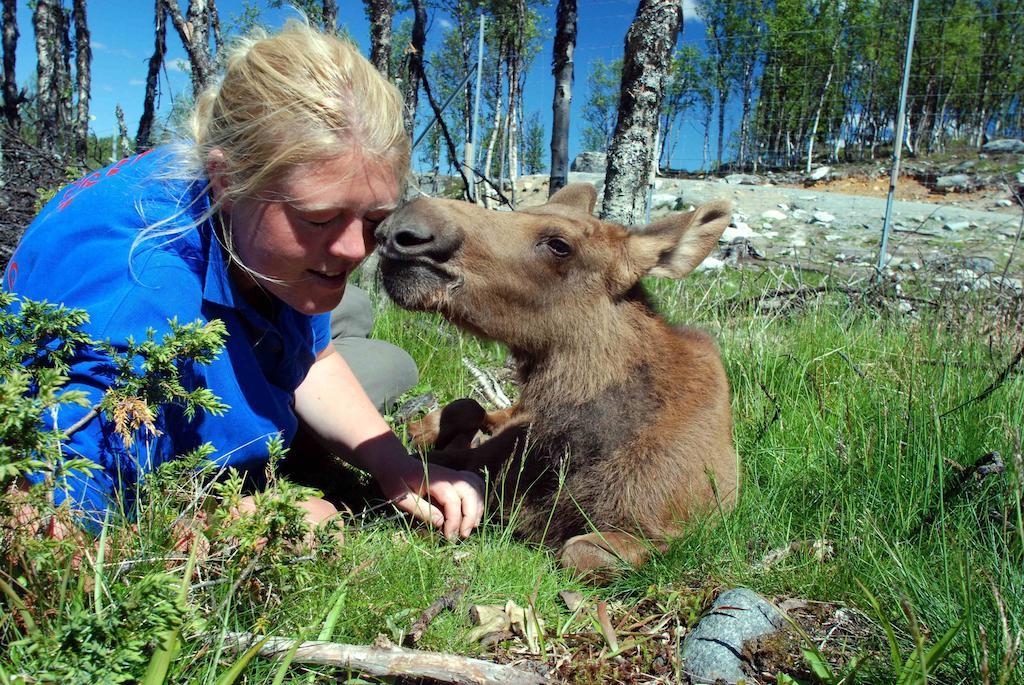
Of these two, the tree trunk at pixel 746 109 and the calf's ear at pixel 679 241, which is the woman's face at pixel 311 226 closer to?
the calf's ear at pixel 679 241

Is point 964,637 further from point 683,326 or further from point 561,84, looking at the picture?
point 561,84

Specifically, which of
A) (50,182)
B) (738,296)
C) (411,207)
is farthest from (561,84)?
(411,207)

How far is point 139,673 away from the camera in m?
1.90

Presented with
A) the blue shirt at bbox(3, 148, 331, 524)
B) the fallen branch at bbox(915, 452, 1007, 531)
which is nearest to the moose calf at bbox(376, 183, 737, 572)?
the blue shirt at bbox(3, 148, 331, 524)

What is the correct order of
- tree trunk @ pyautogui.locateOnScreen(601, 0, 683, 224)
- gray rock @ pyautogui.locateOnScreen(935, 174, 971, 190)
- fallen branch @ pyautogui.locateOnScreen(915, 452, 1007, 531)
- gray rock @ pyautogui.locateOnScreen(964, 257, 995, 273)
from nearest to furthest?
fallen branch @ pyautogui.locateOnScreen(915, 452, 1007, 531) < tree trunk @ pyautogui.locateOnScreen(601, 0, 683, 224) < gray rock @ pyautogui.locateOnScreen(964, 257, 995, 273) < gray rock @ pyautogui.locateOnScreen(935, 174, 971, 190)

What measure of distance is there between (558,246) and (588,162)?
3959cm

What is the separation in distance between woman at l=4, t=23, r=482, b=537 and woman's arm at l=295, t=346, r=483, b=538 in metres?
0.10

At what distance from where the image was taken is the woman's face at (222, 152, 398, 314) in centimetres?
285

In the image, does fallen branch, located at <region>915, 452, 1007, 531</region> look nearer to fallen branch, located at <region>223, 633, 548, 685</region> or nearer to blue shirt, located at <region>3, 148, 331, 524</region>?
fallen branch, located at <region>223, 633, 548, 685</region>

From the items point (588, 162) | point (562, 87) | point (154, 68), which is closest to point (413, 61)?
point (562, 87)

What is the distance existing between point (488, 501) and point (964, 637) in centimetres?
213

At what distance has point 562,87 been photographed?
9.95 m

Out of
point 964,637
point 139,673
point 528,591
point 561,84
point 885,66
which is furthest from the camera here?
point 885,66

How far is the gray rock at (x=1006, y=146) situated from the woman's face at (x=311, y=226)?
4870cm
